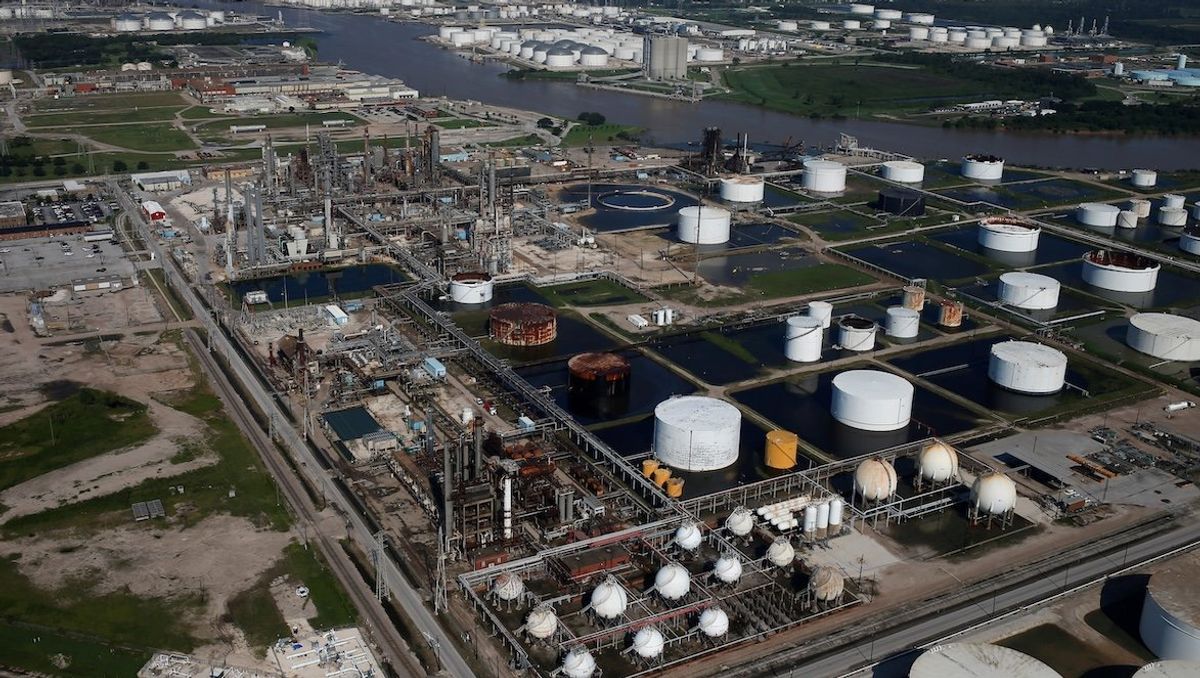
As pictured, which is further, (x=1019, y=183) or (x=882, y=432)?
(x=1019, y=183)

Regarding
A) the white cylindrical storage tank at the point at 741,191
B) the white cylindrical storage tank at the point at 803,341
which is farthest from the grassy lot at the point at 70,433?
the white cylindrical storage tank at the point at 741,191

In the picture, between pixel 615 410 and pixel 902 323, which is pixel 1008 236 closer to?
pixel 902 323

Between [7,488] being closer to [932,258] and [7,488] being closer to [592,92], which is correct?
[932,258]

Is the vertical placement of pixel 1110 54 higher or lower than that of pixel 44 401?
higher

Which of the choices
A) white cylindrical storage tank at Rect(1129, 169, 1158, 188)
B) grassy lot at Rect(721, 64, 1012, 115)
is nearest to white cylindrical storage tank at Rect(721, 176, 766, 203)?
white cylindrical storage tank at Rect(1129, 169, 1158, 188)

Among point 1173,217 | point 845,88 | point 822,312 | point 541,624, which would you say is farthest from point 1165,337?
point 845,88

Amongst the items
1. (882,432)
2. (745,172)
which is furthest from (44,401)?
(745,172)

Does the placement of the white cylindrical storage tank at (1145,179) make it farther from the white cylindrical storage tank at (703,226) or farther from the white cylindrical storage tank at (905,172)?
the white cylindrical storage tank at (703,226)
